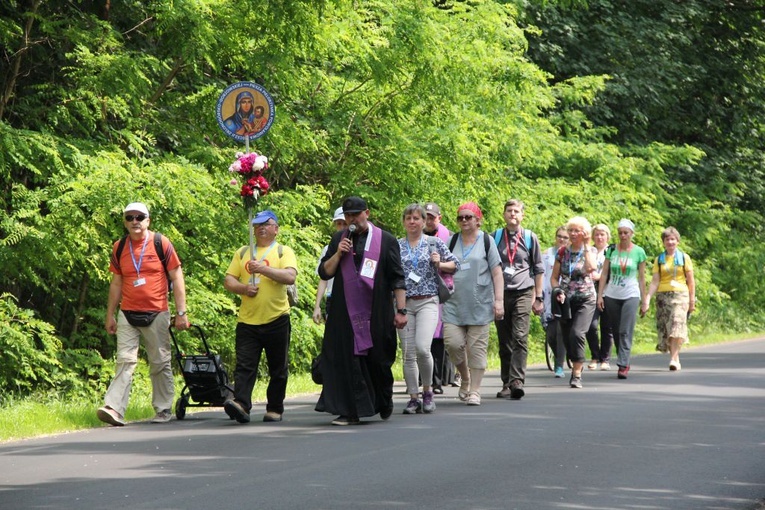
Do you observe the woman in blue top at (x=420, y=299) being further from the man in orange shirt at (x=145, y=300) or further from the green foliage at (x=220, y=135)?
the green foliage at (x=220, y=135)

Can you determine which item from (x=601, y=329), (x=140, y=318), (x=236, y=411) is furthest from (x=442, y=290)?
(x=601, y=329)

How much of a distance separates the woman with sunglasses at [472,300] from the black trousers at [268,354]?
2043mm

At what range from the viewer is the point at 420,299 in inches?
526

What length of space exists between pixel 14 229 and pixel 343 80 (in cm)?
548

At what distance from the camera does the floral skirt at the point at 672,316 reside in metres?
18.4

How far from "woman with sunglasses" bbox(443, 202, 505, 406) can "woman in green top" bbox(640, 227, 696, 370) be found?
4.83 m

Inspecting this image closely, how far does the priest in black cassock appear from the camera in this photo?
1232 cm

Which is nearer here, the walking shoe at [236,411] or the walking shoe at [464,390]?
the walking shoe at [236,411]

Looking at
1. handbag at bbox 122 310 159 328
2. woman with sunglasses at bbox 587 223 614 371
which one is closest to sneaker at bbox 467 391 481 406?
handbag at bbox 122 310 159 328

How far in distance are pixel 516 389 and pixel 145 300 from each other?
156 inches

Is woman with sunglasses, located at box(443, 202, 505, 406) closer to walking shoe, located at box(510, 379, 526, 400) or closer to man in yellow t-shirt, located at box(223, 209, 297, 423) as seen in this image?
walking shoe, located at box(510, 379, 526, 400)

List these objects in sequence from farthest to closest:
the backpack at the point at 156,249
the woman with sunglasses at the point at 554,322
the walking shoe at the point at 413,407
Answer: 1. the woman with sunglasses at the point at 554,322
2. the walking shoe at the point at 413,407
3. the backpack at the point at 156,249

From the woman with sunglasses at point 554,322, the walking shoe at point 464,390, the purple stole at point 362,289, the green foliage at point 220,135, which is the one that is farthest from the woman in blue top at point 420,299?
the woman with sunglasses at point 554,322

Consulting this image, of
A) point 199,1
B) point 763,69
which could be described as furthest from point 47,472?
point 763,69
